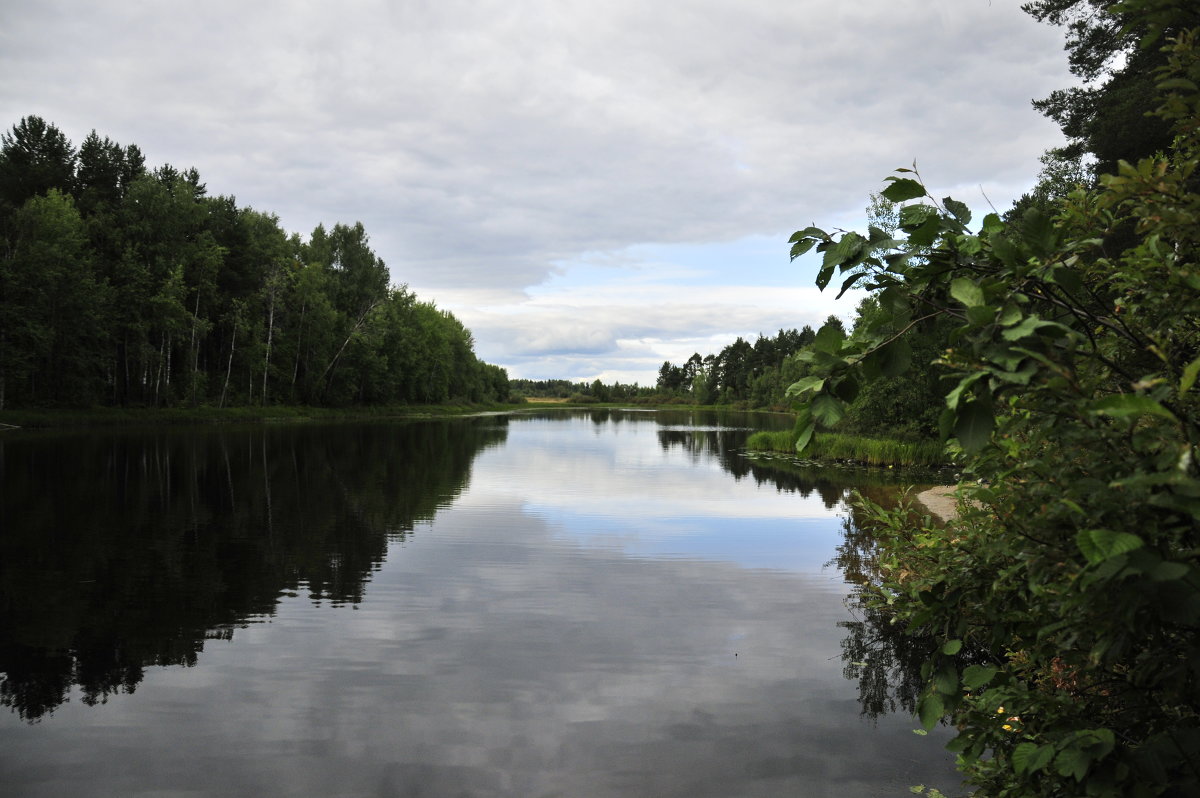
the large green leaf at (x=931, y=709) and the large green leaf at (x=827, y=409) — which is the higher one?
the large green leaf at (x=827, y=409)

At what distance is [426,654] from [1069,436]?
8.14m

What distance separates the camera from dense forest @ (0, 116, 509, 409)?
4553 cm

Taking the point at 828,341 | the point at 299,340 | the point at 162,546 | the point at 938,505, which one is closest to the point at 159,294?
the point at 299,340

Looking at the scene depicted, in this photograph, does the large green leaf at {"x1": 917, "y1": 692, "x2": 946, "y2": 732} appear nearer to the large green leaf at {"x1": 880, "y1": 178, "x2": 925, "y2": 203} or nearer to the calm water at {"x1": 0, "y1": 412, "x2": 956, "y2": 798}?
the large green leaf at {"x1": 880, "y1": 178, "x2": 925, "y2": 203}

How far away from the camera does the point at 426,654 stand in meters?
8.88

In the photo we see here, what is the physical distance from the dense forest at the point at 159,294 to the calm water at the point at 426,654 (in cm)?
3304

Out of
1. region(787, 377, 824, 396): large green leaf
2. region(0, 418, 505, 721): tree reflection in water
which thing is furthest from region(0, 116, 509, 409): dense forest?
region(787, 377, 824, 396): large green leaf

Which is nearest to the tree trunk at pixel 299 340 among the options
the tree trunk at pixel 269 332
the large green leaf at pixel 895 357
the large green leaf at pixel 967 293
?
the tree trunk at pixel 269 332

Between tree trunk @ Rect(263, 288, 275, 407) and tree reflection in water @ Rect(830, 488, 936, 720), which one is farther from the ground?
tree trunk @ Rect(263, 288, 275, 407)

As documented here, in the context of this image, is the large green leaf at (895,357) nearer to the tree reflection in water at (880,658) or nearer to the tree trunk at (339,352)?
the tree reflection in water at (880,658)

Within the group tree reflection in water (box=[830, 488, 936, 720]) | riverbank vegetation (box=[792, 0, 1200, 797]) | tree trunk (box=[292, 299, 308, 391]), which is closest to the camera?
riverbank vegetation (box=[792, 0, 1200, 797])

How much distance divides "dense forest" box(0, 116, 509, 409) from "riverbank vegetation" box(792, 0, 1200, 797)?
2061 inches

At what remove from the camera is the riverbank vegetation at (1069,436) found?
1990mm

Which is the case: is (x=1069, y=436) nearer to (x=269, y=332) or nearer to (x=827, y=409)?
(x=827, y=409)
